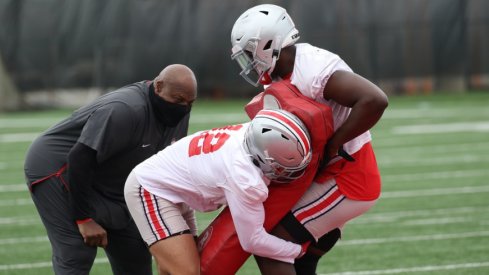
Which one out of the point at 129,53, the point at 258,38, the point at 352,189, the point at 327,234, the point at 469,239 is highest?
the point at 258,38

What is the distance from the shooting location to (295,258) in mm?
5234

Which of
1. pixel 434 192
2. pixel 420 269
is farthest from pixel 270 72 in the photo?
pixel 434 192

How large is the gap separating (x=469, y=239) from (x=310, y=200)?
3.54 meters

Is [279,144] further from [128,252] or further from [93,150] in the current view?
[128,252]

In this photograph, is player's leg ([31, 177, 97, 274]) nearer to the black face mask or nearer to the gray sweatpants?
the gray sweatpants

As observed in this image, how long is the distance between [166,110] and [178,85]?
17cm

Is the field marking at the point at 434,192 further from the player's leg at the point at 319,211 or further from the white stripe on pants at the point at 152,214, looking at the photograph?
the white stripe on pants at the point at 152,214

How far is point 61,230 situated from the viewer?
18.9 ft

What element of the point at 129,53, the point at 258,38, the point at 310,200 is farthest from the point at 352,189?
the point at 129,53

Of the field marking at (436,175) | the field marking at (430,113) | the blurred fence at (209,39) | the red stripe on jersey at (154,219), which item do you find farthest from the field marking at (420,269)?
the blurred fence at (209,39)

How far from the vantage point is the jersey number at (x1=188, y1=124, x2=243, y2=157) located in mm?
5074

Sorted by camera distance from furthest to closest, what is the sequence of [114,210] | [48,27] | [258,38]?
[48,27]
[114,210]
[258,38]

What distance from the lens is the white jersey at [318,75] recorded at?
5012mm

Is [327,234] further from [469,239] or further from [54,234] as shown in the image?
[469,239]
